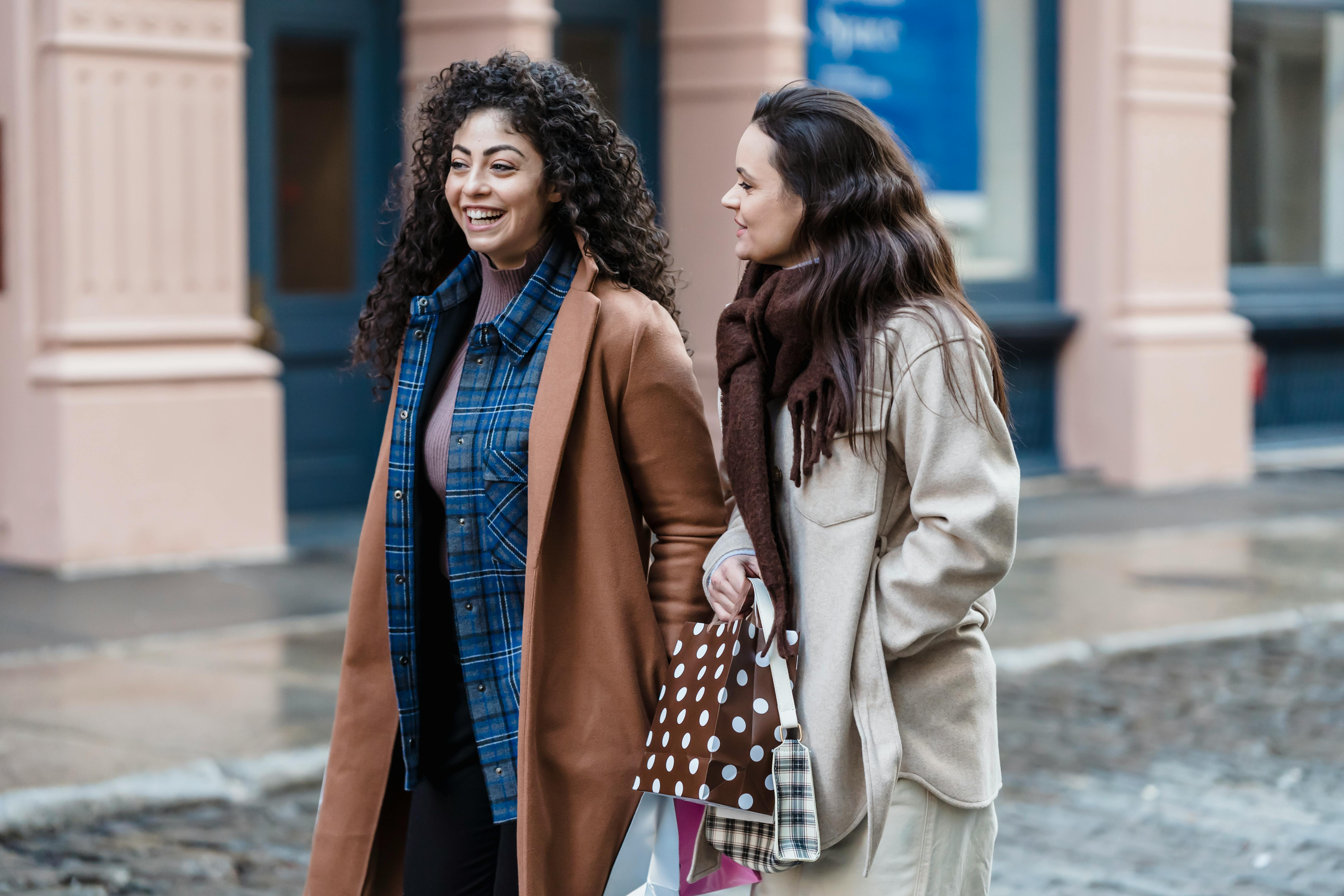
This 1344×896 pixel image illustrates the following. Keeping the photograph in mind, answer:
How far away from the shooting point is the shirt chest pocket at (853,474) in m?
2.55

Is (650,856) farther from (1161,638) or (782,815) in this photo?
(1161,638)

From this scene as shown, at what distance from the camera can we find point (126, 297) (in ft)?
28.6

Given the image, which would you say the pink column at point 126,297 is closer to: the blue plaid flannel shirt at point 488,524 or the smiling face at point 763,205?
the blue plaid flannel shirt at point 488,524

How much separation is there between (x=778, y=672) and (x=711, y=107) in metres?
8.75

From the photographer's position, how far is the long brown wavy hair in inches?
101

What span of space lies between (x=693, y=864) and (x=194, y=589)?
5920mm

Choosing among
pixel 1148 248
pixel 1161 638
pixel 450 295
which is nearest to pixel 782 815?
pixel 450 295

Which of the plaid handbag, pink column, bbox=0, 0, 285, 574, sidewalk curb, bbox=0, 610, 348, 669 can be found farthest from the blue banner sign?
the plaid handbag

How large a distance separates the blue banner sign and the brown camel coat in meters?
8.84

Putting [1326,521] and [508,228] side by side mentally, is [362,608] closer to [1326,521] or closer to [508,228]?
[508,228]

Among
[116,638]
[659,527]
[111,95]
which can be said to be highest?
[111,95]

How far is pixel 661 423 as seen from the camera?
2914 mm

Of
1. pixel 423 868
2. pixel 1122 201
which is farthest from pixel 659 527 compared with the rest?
pixel 1122 201

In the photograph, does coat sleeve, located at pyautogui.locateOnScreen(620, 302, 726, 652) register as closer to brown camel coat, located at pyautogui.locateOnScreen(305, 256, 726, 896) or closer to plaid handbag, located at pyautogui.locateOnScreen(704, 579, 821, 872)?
brown camel coat, located at pyautogui.locateOnScreen(305, 256, 726, 896)
